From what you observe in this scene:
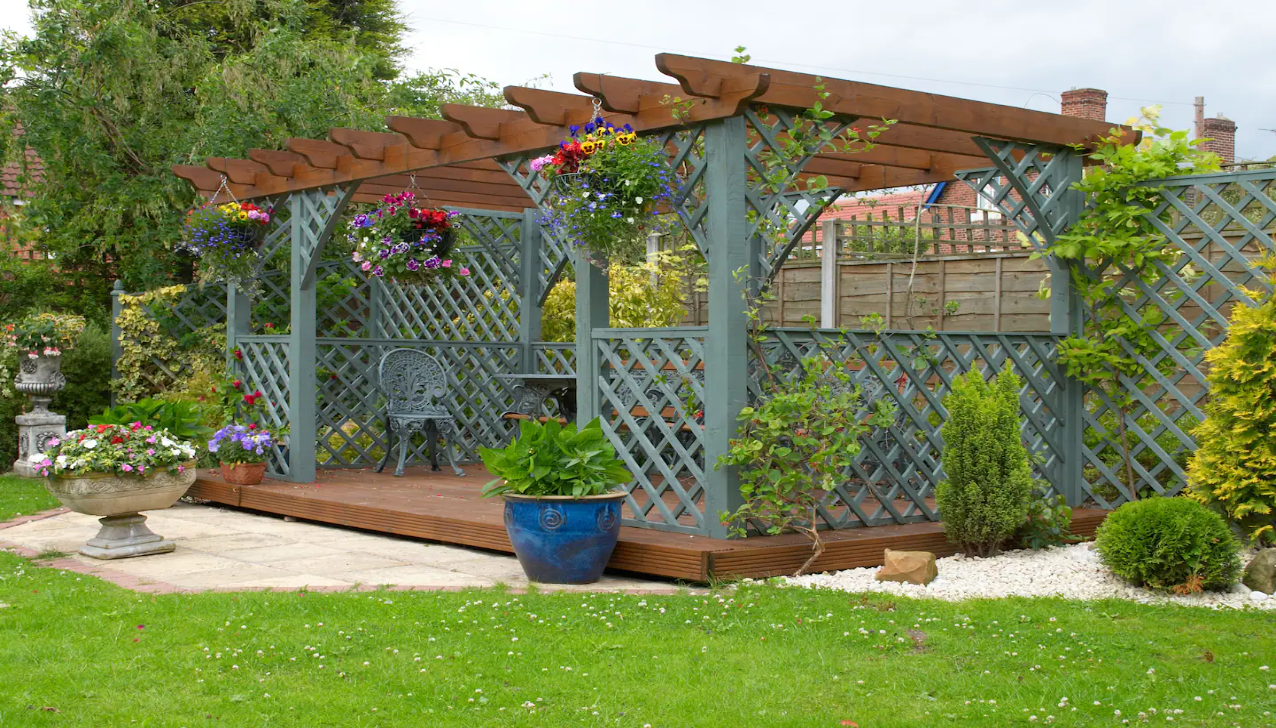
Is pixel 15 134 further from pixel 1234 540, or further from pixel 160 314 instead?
pixel 1234 540

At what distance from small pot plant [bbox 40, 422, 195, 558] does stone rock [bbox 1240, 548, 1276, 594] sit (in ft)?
17.0

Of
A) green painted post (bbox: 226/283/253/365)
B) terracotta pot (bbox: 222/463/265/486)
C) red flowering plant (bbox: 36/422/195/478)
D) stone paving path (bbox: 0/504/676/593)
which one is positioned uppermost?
green painted post (bbox: 226/283/253/365)

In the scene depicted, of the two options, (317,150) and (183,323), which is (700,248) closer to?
(317,150)

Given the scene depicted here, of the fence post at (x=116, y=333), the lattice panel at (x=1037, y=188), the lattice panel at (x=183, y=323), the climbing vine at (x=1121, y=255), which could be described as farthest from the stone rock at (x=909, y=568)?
the fence post at (x=116, y=333)

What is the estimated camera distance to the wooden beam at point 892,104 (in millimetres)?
5090

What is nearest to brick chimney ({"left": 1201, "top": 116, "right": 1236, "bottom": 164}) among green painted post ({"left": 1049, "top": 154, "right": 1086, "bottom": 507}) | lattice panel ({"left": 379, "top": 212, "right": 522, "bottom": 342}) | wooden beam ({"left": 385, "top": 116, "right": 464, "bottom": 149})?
lattice panel ({"left": 379, "top": 212, "right": 522, "bottom": 342})

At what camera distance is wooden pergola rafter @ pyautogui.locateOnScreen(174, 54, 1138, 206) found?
525 centimetres

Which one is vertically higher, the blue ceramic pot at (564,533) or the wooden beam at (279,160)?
the wooden beam at (279,160)

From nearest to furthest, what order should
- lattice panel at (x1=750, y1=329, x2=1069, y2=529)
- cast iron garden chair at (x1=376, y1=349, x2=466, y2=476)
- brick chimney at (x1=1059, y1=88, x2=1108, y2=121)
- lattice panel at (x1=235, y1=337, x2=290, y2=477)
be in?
lattice panel at (x1=750, y1=329, x2=1069, y2=529), lattice panel at (x1=235, y1=337, x2=290, y2=477), cast iron garden chair at (x1=376, y1=349, x2=466, y2=476), brick chimney at (x1=1059, y1=88, x2=1108, y2=121)

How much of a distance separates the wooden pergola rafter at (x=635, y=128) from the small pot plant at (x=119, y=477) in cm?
210

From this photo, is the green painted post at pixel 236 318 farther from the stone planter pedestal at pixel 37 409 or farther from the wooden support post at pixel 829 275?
the wooden support post at pixel 829 275

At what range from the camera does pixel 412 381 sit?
28.8ft

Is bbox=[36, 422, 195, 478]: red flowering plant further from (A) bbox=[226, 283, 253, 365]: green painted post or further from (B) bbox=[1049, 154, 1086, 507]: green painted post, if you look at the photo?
(B) bbox=[1049, 154, 1086, 507]: green painted post

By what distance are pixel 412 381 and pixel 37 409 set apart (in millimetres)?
3794
